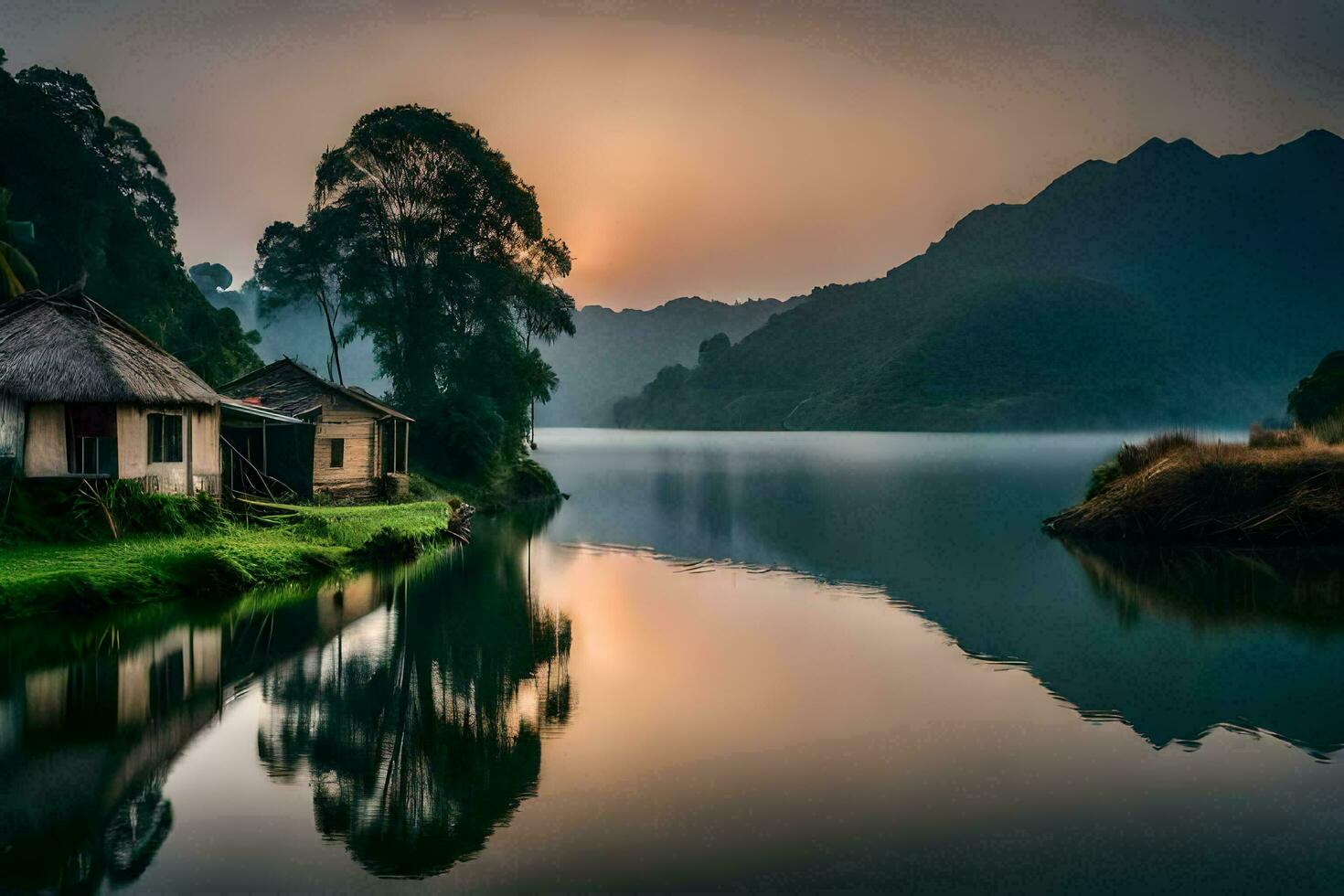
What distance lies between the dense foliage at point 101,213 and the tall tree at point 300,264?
4.30m

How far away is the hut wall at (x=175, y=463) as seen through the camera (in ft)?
79.4

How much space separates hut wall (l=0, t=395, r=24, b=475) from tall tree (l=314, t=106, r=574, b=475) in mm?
27150

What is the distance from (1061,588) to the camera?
24219mm

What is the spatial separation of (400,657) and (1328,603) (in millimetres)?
19544

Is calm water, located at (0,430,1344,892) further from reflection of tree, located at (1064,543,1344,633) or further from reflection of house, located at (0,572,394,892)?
reflection of tree, located at (1064,543,1344,633)

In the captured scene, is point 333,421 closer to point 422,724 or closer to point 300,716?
point 300,716

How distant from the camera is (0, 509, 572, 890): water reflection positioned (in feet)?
29.8

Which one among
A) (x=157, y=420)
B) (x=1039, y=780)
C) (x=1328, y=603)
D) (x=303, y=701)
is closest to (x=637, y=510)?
(x=157, y=420)

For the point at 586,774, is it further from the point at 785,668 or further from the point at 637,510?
the point at 637,510

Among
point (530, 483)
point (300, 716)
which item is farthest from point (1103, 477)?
point (300, 716)

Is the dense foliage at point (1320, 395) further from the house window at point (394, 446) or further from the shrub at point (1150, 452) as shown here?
the house window at point (394, 446)

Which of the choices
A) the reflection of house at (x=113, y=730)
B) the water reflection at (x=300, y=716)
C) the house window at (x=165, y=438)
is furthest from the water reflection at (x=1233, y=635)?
the house window at (x=165, y=438)

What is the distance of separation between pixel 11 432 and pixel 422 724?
16410 mm

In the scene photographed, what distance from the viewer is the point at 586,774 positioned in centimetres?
1098
